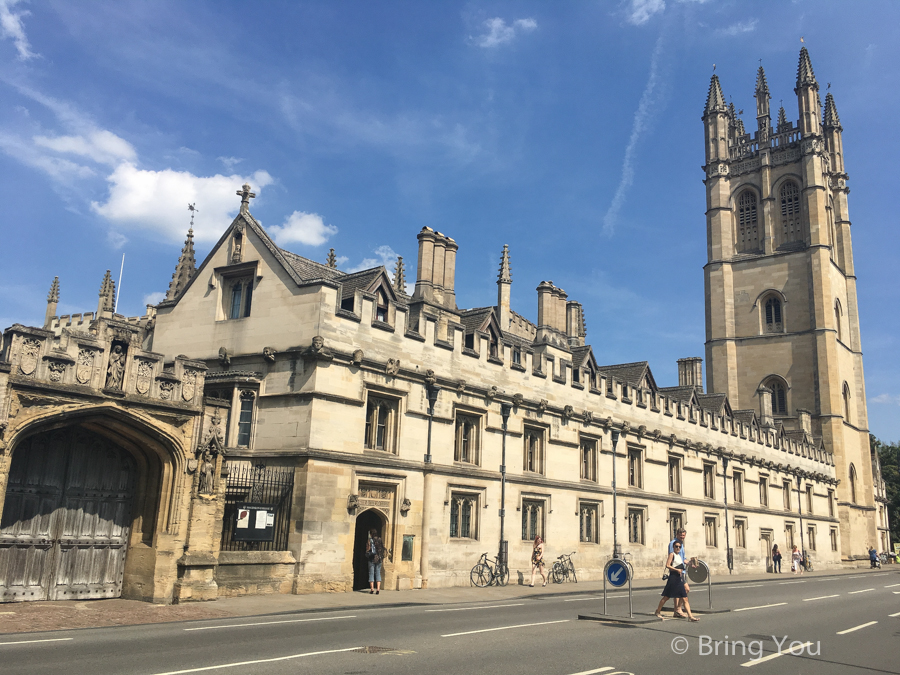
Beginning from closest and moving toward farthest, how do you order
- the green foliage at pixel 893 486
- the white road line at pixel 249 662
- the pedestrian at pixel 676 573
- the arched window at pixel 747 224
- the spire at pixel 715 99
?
the white road line at pixel 249 662, the pedestrian at pixel 676 573, the arched window at pixel 747 224, the spire at pixel 715 99, the green foliage at pixel 893 486

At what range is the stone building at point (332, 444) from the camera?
14.7 metres

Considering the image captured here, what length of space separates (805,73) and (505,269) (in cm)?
4747

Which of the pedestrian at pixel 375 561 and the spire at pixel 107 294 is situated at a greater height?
the spire at pixel 107 294

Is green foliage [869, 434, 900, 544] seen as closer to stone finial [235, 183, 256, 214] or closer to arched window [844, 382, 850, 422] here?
arched window [844, 382, 850, 422]

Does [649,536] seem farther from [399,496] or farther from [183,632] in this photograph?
[183,632]

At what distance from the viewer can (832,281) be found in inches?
2584

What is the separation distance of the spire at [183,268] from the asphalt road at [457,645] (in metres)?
31.4

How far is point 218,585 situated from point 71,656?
23.5 ft

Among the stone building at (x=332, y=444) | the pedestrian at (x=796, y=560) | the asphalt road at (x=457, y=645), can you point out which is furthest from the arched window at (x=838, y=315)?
the asphalt road at (x=457, y=645)

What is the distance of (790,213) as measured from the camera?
67.8 meters

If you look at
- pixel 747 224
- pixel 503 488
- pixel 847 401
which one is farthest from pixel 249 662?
pixel 747 224

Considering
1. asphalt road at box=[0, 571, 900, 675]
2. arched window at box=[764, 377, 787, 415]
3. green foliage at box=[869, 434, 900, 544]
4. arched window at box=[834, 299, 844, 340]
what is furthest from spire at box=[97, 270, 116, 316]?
green foliage at box=[869, 434, 900, 544]

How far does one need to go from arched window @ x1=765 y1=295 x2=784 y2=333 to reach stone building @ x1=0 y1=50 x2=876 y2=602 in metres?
22.2

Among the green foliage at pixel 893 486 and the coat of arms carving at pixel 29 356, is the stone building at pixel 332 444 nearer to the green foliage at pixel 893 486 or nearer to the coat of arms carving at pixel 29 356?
the coat of arms carving at pixel 29 356
